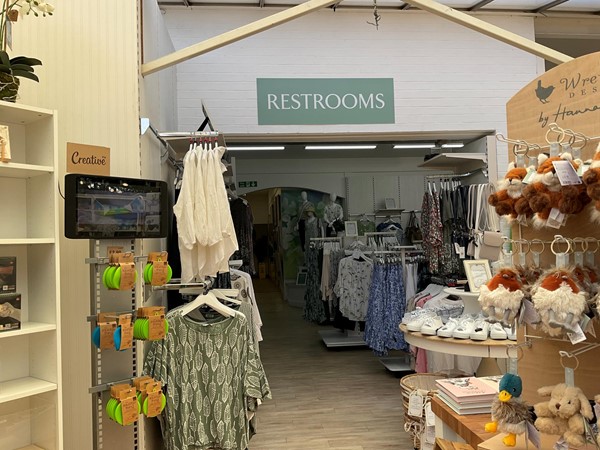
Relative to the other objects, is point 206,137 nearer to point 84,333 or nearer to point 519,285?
point 84,333

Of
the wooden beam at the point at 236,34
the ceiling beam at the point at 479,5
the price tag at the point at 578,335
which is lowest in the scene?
the price tag at the point at 578,335

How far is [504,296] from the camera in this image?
1.69m

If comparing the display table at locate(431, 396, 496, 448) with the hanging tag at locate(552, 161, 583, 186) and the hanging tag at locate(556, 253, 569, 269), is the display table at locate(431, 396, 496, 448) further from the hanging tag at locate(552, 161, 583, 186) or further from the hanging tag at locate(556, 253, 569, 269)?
the hanging tag at locate(552, 161, 583, 186)

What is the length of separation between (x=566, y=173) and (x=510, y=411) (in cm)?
82

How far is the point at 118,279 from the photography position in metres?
2.47

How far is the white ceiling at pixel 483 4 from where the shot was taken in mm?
5559

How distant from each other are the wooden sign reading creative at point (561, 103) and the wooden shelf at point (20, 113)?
80.9 inches

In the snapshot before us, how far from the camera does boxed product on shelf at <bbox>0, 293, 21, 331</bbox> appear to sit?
7.07 feet

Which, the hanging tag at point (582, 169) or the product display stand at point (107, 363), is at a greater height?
the hanging tag at point (582, 169)

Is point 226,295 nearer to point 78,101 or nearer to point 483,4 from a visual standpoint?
point 78,101

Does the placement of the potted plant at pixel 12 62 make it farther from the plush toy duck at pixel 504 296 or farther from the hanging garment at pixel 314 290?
the hanging garment at pixel 314 290

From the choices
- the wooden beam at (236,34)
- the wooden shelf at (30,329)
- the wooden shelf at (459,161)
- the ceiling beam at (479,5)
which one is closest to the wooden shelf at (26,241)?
the wooden shelf at (30,329)

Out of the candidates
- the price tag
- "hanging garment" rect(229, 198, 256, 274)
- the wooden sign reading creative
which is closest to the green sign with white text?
"hanging garment" rect(229, 198, 256, 274)

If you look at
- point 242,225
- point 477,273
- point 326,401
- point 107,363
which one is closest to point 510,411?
point 107,363
